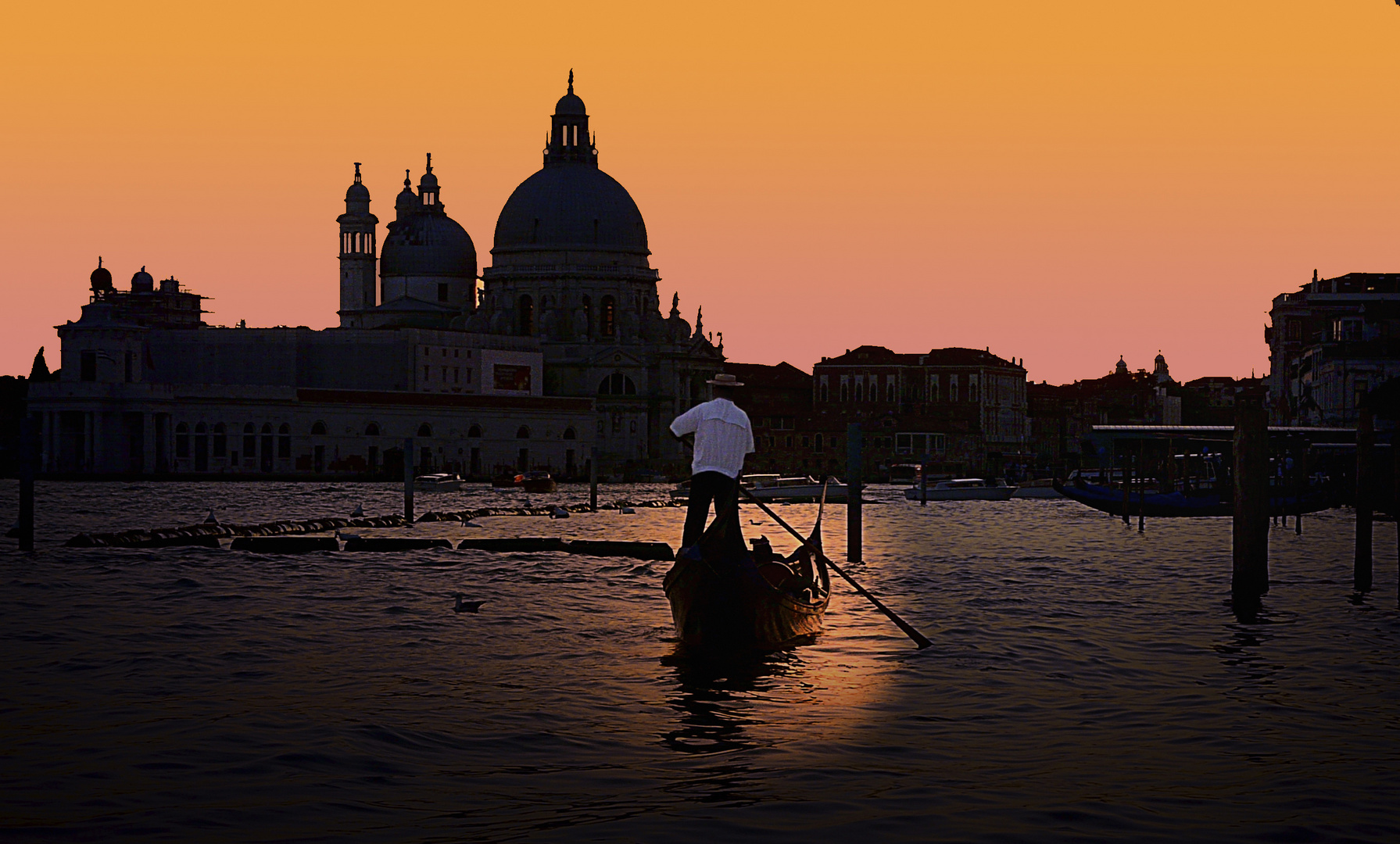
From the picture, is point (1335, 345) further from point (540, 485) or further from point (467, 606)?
point (467, 606)

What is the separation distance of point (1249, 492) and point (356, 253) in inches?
4349

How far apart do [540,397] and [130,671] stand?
94264 mm

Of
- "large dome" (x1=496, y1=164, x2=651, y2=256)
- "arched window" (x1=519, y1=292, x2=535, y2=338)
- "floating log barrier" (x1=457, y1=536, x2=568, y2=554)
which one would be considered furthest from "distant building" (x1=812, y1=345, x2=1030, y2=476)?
"floating log barrier" (x1=457, y1=536, x2=568, y2=554)

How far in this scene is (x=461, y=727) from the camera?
1247 centimetres

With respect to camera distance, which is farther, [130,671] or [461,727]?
[130,671]

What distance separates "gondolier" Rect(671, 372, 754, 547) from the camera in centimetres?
1575

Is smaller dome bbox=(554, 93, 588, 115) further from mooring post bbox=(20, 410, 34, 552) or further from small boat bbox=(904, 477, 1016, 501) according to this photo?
mooring post bbox=(20, 410, 34, 552)

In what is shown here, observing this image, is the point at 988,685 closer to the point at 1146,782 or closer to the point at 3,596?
the point at 1146,782

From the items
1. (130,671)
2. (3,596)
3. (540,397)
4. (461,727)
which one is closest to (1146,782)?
(461,727)

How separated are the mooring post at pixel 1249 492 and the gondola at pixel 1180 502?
73.4ft

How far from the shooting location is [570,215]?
121875mm

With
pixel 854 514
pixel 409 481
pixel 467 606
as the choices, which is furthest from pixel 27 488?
pixel 854 514

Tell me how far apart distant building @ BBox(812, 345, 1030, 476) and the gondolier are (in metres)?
108

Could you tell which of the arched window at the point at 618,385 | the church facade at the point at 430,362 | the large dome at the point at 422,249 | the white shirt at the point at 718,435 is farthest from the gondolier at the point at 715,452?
the large dome at the point at 422,249
